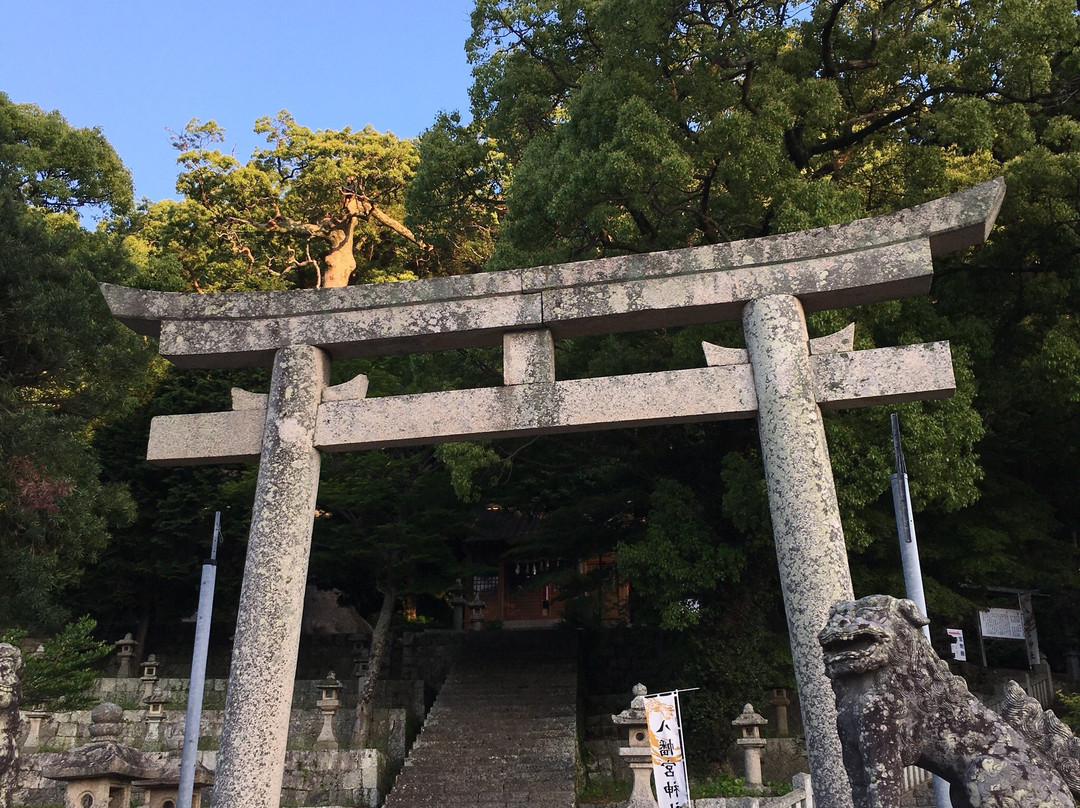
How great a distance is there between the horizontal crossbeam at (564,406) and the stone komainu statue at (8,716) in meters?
2.73

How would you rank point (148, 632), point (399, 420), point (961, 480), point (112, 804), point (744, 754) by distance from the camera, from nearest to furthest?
1. point (399, 420)
2. point (112, 804)
3. point (961, 480)
4. point (744, 754)
5. point (148, 632)

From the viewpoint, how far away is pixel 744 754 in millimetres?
13180

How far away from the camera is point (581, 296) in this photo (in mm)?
7699

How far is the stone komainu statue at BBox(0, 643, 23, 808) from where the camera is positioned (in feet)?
16.9

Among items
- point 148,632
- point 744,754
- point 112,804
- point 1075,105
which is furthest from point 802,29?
point 148,632

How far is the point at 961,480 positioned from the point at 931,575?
15.5ft

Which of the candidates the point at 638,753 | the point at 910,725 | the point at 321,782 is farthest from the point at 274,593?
the point at 321,782

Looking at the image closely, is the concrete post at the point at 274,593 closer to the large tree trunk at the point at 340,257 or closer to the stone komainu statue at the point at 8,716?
the stone komainu statue at the point at 8,716

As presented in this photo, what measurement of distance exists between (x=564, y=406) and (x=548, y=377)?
0.31m

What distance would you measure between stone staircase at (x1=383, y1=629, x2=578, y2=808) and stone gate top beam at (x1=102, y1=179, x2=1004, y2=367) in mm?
8183

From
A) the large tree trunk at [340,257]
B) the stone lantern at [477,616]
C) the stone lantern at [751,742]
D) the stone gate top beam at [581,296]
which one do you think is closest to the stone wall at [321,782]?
the stone lantern at [751,742]

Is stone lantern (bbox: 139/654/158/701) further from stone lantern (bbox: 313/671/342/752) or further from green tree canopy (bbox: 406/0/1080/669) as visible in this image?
green tree canopy (bbox: 406/0/1080/669)

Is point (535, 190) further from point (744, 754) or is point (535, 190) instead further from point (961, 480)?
point (744, 754)

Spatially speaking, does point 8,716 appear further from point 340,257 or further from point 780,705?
point 340,257
